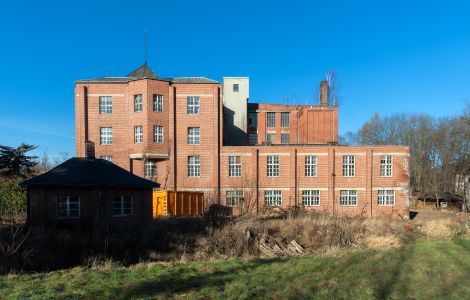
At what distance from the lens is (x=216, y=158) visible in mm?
35188

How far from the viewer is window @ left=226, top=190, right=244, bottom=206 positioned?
115ft

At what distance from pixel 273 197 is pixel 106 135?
1646cm

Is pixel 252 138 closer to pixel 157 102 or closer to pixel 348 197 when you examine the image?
pixel 348 197

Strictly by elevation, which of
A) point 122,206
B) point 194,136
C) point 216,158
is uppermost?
point 194,136

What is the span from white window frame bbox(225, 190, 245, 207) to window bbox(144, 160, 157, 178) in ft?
22.6

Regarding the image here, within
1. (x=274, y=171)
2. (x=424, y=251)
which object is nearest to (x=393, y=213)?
(x=274, y=171)

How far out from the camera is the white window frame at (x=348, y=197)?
35781mm

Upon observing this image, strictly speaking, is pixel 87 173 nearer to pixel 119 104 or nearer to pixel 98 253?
pixel 98 253

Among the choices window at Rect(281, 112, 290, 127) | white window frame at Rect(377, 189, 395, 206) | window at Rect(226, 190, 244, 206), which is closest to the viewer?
window at Rect(226, 190, 244, 206)

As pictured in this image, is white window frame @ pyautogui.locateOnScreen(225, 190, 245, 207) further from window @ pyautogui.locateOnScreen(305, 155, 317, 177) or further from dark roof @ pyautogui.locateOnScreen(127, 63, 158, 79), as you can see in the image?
dark roof @ pyautogui.locateOnScreen(127, 63, 158, 79)

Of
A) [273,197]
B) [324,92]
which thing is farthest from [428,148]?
[273,197]

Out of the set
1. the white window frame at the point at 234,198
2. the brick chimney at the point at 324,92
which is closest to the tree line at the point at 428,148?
the brick chimney at the point at 324,92

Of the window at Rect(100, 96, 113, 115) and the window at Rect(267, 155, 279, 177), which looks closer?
the window at Rect(100, 96, 113, 115)

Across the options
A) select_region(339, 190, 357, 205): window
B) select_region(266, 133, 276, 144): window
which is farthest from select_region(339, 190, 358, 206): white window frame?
select_region(266, 133, 276, 144): window
